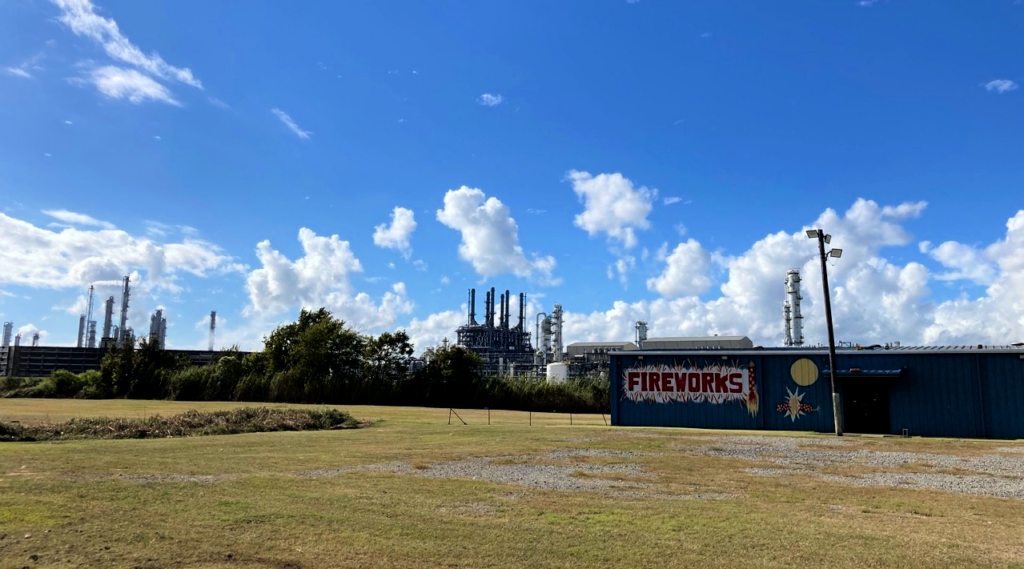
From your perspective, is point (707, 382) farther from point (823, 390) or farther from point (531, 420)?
point (531, 420)

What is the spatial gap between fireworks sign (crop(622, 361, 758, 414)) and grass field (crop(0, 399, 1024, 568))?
1303 centimetres

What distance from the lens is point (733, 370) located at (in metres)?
28.6

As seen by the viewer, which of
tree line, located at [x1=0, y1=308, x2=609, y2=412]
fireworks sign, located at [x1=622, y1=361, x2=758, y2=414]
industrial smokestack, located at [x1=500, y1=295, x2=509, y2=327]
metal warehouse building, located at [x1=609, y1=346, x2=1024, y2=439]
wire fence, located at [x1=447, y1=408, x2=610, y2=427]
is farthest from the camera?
industrial smokestack, located at [x1=500, y1=295, x2=509, y2=327]

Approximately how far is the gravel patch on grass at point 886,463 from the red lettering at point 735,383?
20.6ft

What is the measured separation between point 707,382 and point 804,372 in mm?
3801

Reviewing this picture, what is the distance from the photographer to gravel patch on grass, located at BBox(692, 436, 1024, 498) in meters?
12.7

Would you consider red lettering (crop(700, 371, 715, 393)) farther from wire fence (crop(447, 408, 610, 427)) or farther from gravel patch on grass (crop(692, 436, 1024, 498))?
gravel patch on grass (crop(692, 436, 1024, 498))

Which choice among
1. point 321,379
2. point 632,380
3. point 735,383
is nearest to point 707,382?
point 735,383

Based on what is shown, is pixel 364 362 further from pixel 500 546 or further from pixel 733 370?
pixel 500 546

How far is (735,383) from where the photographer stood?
2855 cm

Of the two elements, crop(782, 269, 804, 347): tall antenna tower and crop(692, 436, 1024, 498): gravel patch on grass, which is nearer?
crop(692, 436, 1024, 498): gravel patch on grass

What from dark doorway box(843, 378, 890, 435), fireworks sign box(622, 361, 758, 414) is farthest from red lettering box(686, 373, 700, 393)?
dark doorway box(843, 378, 890, 435)

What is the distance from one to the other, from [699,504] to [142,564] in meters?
7.23

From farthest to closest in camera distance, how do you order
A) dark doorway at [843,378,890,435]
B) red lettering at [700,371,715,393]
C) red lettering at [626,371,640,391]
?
1. red lettering at [626,371,640,391]
2. red lettering at [700,371,715,393]
3. dark doorway at [843,378,890,435]
